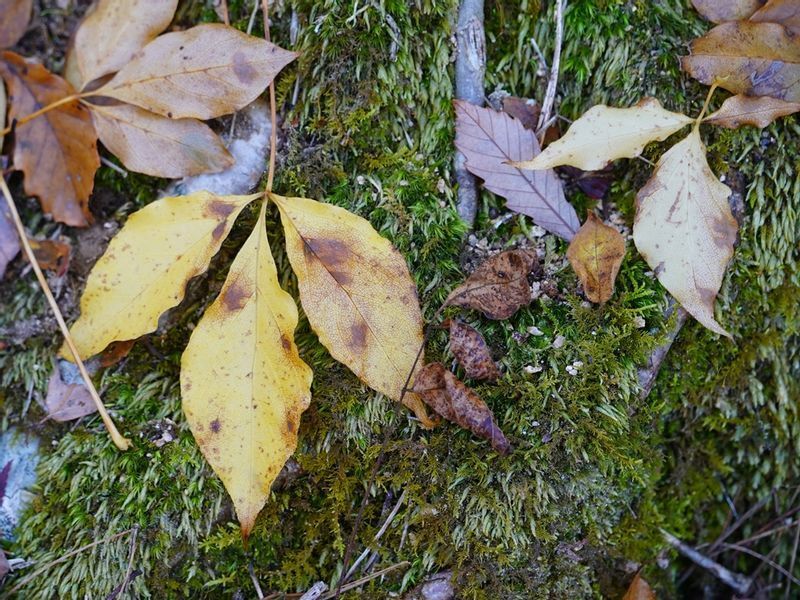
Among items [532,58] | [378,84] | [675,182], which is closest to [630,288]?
[675,182]

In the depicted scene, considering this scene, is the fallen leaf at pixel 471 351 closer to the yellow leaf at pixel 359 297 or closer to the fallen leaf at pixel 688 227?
the yellow leaf at pixel 359 297

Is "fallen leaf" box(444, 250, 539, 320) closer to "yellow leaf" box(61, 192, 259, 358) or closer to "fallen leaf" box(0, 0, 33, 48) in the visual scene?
"yellow leaf" box(61, 192, 259, 358)

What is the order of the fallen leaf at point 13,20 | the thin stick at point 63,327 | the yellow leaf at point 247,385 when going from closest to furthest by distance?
the yellow leaf at point 247,385 → the thin stick at point 63,327 → the fallen leaf at point 13,20

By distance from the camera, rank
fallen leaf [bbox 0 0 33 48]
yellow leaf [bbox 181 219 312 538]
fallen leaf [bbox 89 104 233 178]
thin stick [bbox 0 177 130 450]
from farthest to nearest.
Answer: fallen leaf [bbox 0 0 33 48]
fallen leaf [bbox 89 104 233 178]
thin stick [bbox 0 177 130 450]
yellow leaf [bbox 181 219 312 538]

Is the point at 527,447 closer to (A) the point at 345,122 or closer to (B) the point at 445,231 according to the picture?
(B) the point at 445,231

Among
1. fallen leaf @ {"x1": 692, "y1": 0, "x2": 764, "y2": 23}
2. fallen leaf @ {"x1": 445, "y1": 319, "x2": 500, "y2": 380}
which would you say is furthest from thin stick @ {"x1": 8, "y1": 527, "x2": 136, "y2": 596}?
fallen leaf @ {"x1": 692, "y1": 0, "x2": 764, "y2": 23}

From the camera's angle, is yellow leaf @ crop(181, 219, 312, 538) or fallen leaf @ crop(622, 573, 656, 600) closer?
yellow leaf @ crop(181, 219, 312, 538)

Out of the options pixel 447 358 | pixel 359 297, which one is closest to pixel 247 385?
pixel 359 297

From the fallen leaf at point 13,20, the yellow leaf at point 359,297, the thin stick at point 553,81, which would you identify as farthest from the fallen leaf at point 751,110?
the fallen leaf at point 13,20
